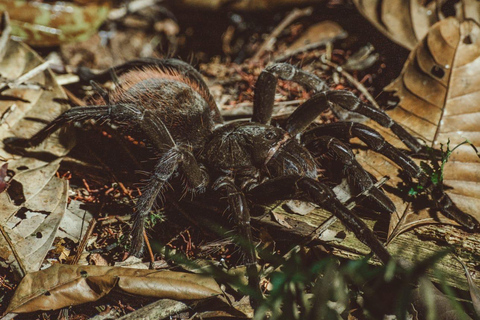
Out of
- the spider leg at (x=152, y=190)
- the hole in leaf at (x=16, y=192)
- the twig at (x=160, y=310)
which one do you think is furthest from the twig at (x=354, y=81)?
the hole in leaf at (x=16, y=192)

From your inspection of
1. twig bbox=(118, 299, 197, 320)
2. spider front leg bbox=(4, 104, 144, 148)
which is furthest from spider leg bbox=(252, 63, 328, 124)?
twig bbox=(118, 299, 197, 320)

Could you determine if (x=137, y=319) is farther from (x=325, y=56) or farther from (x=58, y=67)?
(x=325, y=56)

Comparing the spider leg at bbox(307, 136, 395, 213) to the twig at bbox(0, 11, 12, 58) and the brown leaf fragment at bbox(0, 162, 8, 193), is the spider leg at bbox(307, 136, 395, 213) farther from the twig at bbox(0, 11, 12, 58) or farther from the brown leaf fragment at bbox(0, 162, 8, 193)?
the twig at bbox(0, 11, 12, 58)

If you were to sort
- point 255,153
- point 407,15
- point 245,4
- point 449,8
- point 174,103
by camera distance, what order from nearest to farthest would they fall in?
point 255,153, point 174,103, point 407,15, point 449,8, point 245,4

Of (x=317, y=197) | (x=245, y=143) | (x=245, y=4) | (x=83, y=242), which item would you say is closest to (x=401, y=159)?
(x=317, y=197)

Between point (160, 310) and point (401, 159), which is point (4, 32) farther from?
point (401, 159)

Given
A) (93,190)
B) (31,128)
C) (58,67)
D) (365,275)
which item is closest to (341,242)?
(365,275)
